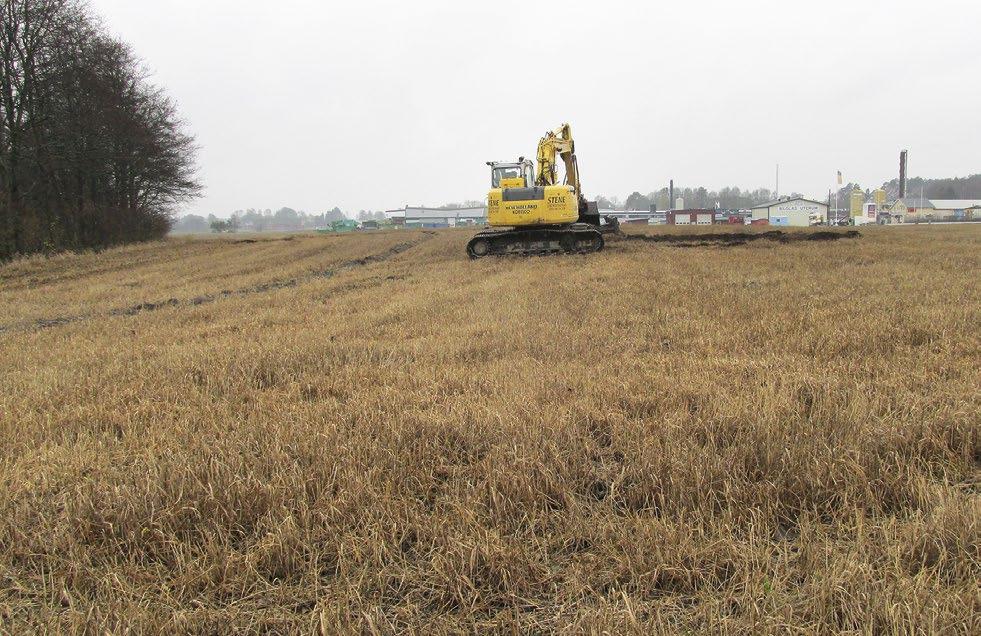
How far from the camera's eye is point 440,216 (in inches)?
5074

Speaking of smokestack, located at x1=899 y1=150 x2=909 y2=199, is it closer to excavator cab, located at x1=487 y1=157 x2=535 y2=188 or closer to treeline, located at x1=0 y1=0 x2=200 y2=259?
excavator cab, located at x1=487 y1=157 x2=535 y2=188

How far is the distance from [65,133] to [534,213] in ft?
79.5

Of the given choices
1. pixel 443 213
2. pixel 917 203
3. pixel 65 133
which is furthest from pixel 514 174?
pixel 917 203

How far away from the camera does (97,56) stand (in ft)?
87.8

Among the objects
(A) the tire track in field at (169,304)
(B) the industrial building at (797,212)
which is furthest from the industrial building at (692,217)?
(A) the tire track in field at (169,304)

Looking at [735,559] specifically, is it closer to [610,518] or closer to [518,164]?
[610,518]

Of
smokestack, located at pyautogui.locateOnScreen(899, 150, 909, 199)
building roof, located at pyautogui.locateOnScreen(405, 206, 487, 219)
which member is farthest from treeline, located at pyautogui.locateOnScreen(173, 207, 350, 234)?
smokestack, located at pyautogui.locateOnScreen(899, 150, 909, 199)

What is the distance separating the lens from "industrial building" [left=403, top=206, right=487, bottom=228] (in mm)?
120625

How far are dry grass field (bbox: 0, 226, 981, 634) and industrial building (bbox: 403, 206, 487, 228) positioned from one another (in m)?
114

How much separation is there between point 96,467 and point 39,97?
99.0 ft

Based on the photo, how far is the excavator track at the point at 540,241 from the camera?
18.1 m

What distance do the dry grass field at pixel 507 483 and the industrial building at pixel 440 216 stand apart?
114192 mm

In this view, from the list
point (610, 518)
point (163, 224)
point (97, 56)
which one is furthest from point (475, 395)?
point (163, 224)

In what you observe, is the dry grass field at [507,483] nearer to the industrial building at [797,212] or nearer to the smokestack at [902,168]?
the industrial building at [797,212]
